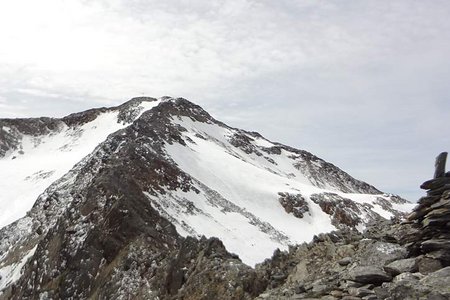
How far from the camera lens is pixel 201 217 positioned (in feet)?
151

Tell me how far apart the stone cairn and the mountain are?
29.2 ft

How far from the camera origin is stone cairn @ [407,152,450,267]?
1047 centimetres

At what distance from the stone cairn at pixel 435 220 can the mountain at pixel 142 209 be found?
350 inches

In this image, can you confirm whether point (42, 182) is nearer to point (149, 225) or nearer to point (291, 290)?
point (149, 225)

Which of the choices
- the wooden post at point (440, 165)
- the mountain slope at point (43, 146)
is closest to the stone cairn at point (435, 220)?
the wooden post at point (440, 165)

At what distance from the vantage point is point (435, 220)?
35.8ft

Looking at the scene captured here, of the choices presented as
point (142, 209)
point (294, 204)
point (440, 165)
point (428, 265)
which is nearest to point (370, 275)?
point (428, 265)

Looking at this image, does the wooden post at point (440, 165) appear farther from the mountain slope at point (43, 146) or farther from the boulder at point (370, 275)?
the mountain slope at point (43, 146)

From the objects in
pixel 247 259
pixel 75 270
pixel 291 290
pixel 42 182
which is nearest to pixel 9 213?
pixel 42 182

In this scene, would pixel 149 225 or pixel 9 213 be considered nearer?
pixel 149 225

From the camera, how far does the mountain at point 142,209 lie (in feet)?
94.4

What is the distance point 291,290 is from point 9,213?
166 ft

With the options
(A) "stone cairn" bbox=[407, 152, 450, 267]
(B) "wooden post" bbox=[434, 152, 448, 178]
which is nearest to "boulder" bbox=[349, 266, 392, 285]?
(A) "stone cairn" bbox=[407, 152, 450, 267]

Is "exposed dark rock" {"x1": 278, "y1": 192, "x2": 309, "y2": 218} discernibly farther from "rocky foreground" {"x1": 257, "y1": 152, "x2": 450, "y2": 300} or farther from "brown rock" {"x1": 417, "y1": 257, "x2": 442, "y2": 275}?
"brown rock" {"x1": 417, "y1": 257, "x2": 442, "y2": 275}
